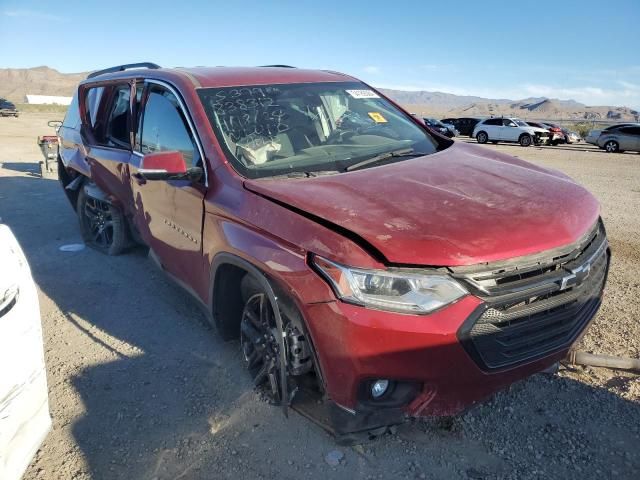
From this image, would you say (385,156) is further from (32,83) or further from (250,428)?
(32,83)

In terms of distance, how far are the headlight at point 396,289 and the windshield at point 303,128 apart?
1077 millimetres

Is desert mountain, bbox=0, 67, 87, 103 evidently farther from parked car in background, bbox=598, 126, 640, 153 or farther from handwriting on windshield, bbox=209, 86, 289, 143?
handwriting on windshield, bbox=209, 86, 289, 143

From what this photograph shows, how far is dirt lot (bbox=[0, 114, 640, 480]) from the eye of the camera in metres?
2.44

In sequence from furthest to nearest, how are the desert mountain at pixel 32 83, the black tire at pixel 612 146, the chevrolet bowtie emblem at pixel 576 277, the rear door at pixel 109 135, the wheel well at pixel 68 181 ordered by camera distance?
1. the desert mountain at pixel 32 83
2. the black tire at pixel 612 146
3. the wheel well at pixel 68 181
4. the rear door at pixel 109 135
5. the chevrolet bowtie emblem at pixel 576 277

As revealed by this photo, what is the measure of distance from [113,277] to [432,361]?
12.6ft

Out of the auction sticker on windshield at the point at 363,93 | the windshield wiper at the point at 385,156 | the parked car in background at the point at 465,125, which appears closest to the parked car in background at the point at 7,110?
the parked car in background at the point at 465,125

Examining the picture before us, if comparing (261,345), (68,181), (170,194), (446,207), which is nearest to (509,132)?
(68,181)

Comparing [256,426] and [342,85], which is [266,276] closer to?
[256,426]

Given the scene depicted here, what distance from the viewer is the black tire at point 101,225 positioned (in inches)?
209

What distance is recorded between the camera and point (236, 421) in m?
2.79

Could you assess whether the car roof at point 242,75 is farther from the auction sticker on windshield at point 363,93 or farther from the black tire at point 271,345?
the black tire at point 271,345

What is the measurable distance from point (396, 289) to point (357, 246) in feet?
0.81

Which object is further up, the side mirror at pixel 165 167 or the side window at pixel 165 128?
the side window at pixel 165 128

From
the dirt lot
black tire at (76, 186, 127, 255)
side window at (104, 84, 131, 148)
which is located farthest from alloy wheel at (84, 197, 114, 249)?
the dirt lot
